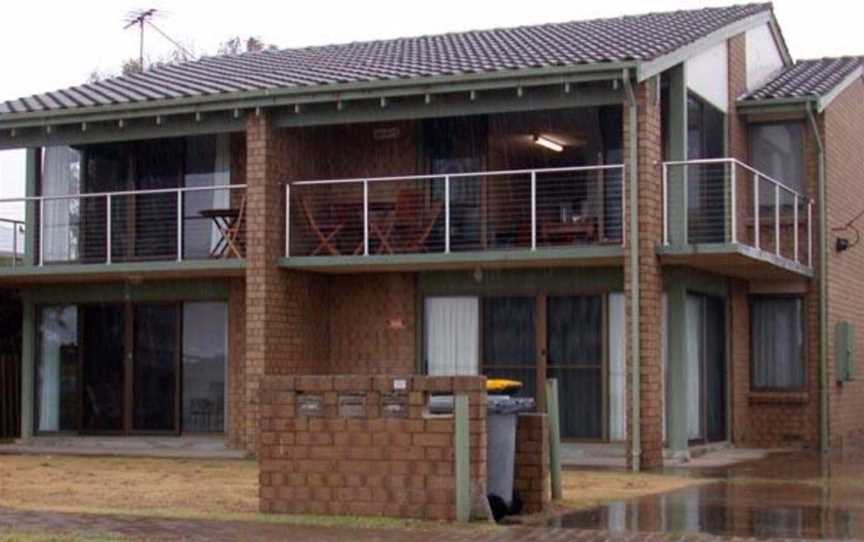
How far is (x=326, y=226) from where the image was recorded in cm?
2206

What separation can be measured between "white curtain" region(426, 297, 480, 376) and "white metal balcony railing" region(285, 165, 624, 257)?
1.10 meters

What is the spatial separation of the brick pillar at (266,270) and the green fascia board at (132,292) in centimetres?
186

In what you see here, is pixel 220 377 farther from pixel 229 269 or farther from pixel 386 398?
pixel 386 398

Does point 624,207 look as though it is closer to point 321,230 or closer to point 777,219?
point 777,219

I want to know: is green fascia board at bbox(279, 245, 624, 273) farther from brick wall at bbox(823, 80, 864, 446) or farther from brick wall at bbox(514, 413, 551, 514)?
brick wall at bbox(514, 413, 551, 514)

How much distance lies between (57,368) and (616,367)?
9.73 meters

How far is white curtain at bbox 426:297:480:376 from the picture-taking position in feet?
72.2

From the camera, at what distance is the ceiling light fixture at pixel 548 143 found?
71.7ft

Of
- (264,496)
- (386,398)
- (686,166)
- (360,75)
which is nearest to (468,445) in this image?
(386,398)

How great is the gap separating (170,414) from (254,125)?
5200 millimetres

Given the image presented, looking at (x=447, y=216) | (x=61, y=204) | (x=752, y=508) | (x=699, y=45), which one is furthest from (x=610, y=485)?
(x=61, y=204)

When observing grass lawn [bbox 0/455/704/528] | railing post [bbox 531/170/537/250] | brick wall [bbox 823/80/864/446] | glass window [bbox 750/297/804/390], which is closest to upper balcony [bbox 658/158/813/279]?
glass window [bbox 750/297/804/390]

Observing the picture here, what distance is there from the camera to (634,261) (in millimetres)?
19000

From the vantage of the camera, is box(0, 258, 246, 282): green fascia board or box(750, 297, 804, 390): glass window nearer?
box(0, 258, 246, 282): green fascia board
